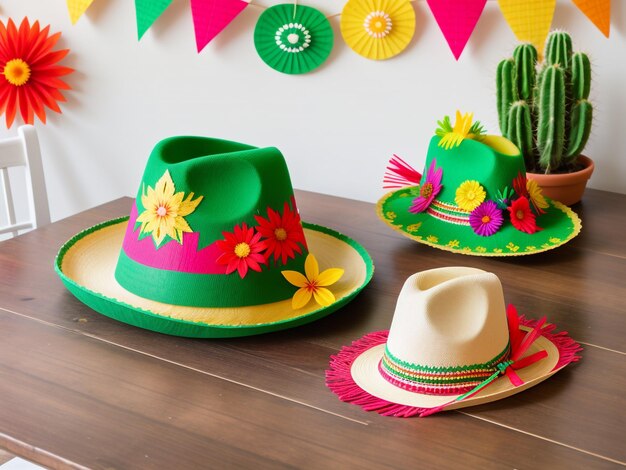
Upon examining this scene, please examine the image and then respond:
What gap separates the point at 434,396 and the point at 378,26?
97 cm

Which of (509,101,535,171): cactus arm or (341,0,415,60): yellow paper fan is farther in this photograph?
(341,0,415,60): yellow paper fan

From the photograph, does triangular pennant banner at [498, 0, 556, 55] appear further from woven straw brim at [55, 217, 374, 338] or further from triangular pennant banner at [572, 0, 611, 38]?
woven straw brim at [55, 217, 374, 338]

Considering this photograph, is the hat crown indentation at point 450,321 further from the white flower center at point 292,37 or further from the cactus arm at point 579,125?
the white flower center at point 292,37

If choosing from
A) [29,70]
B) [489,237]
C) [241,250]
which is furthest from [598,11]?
[29,70]

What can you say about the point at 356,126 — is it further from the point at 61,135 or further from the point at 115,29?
the point at 61,135

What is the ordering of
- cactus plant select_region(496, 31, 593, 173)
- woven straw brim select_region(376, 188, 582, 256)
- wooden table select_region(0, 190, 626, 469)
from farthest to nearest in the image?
1. cactus plant select_region(496, 31, 593, 173)
2. woven straw brim select_region(376, 188, 582, 256)
3. wooden table select_region(0, 190, 626, 469)

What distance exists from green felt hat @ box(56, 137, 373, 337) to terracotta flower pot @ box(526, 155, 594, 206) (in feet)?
1.55

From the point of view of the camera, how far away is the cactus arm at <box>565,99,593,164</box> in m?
1.36

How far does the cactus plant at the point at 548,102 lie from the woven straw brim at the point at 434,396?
519 mm

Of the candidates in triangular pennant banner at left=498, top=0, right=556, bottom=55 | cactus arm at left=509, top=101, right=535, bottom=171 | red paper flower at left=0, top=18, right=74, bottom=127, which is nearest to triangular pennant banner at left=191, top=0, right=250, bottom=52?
red paper flower at left=0, top=18, right=74, bottom=127

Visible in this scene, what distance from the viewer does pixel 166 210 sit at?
104 centimetres

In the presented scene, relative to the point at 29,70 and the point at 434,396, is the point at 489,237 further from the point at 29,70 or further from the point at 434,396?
the point at 29,70

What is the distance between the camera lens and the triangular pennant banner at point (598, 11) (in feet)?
4.71

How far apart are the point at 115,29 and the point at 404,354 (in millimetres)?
1397
